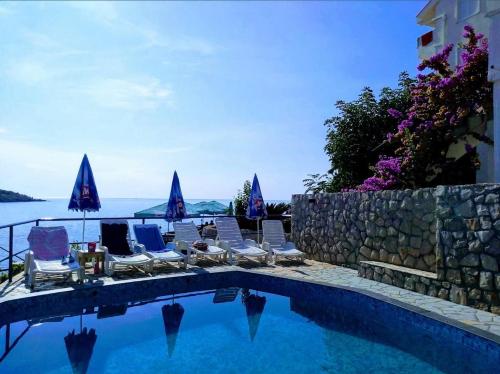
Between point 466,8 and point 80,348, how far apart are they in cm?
1431

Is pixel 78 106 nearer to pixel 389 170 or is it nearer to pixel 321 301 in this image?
pixel 321 301

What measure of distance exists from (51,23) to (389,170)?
8.20 metres

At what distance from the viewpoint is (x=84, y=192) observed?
7848 mm

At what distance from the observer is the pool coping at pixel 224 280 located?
4.96 metres

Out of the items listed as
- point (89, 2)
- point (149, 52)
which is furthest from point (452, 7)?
point (89, 2)

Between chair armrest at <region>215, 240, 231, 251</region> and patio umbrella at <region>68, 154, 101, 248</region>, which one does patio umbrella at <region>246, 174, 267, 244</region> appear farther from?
patio umbrella at <region>68, 154, 101, 248</region>

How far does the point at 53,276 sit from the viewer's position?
24.1ft

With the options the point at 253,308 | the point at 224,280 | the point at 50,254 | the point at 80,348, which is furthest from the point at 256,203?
the point at 80,348

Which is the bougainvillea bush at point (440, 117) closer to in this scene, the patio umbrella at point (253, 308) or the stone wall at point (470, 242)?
the stone wall at point (470, 242)

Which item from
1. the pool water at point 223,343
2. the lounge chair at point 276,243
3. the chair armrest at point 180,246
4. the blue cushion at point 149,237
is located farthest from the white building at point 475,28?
the blue cushion at point 149,237

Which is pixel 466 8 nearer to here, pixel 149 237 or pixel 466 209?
pixel 466 209

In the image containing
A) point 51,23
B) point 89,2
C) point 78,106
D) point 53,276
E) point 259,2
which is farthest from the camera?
point 78,106

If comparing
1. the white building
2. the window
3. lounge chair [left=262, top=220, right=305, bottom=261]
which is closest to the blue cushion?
lounge chair [left=262, top=220, right=305, bottom=261]

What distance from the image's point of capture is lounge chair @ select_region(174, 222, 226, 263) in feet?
29.4
